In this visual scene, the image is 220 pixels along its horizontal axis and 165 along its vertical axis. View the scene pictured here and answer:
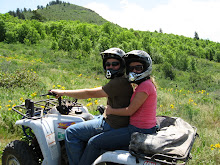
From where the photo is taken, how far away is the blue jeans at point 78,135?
9.77 feet

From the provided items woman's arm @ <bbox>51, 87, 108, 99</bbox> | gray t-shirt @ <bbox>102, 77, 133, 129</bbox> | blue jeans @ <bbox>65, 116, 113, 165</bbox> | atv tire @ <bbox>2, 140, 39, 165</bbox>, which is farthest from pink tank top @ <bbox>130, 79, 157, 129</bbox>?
atv tire @ <bbox>2, 140, 39, 165</bbox>

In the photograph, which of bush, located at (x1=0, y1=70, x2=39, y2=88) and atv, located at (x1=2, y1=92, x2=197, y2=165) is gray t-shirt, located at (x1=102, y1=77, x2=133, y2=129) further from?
bush, located at (x1=0, y1=70, x2=39, y2=88)

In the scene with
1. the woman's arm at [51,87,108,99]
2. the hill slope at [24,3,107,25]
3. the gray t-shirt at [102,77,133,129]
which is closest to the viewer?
the gray t-shirt at [102,77,133,129]

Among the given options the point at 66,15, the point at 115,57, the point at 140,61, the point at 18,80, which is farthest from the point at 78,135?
the point at 66,15

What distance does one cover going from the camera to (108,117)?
2.98 m

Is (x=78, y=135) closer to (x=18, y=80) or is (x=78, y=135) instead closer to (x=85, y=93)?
(x=85, y=93)

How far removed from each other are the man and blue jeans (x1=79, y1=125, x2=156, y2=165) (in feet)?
0.35

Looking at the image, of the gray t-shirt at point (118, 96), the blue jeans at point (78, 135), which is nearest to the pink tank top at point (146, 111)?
the gray t-shirt at point (118, 96)

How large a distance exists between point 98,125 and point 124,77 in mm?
757

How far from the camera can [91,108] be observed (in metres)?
6.66

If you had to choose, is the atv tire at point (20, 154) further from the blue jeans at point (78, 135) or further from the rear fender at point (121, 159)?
the rear fender at point (121, 159)

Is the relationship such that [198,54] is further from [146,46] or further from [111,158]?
[111,158]

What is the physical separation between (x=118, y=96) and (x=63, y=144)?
116cm

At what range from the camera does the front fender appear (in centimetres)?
307
